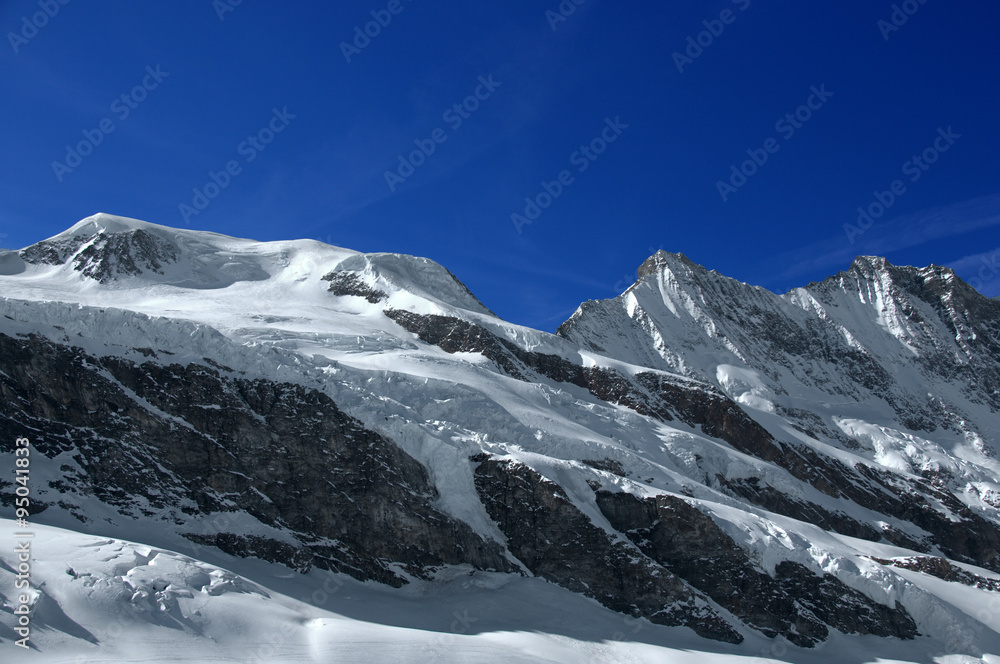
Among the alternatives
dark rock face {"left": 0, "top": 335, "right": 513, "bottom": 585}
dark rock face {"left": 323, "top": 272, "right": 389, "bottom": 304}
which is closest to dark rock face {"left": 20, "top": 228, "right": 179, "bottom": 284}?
dark rock face {"left": 323, "top": 272, "right": 389, "bottom": 304}

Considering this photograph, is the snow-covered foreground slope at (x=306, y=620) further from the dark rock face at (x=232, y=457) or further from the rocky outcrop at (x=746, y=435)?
the rocky outcrop at (x=746, y=435)

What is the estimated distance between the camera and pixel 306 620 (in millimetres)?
33000

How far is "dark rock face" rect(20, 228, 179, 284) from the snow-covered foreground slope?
187 feet

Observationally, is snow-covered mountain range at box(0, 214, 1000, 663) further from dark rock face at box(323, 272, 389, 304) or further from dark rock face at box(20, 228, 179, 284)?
dark rock face at box(323, 272, 389, 304)

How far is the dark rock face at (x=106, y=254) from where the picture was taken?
268 feet

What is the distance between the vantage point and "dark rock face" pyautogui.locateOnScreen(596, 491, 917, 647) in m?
43.6

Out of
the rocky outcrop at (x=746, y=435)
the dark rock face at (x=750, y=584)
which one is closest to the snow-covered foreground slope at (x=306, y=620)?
the dark rock face at (x=750, y=584)

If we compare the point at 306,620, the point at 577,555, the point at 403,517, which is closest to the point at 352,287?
the point at 403,517

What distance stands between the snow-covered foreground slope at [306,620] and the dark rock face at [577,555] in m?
1.03

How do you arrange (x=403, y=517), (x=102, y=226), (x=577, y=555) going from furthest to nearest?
(x=102, y=226) → (x=577, y=555) → (x=403, y=517)

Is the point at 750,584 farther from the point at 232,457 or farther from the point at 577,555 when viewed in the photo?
the point at 232,457

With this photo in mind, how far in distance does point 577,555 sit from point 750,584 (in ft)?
36.7

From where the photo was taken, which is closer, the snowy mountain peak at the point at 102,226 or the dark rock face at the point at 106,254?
the dark rock face at the point at 106,254

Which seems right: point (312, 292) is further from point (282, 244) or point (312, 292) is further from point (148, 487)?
point (148, 487)
